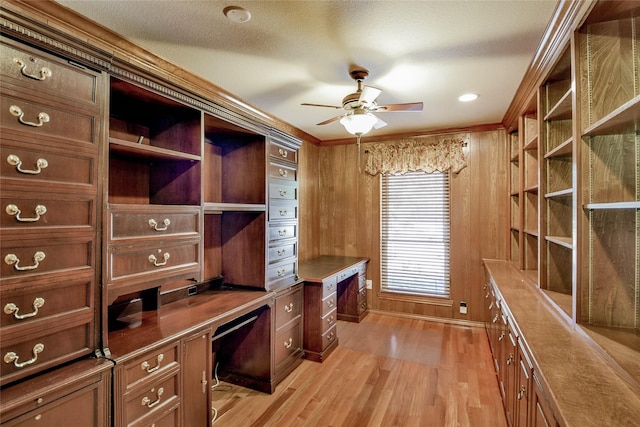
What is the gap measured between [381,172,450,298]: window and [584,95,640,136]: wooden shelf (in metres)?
2.82

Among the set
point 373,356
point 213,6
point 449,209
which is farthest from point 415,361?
point 213,6

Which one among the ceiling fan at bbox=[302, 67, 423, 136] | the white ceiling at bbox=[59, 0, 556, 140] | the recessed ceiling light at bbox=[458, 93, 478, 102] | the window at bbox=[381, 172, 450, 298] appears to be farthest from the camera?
the window at bbox=[381, 172, 450, 298]

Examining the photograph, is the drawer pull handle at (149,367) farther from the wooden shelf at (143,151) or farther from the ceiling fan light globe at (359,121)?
the ceiling fan light globe at (359,121)

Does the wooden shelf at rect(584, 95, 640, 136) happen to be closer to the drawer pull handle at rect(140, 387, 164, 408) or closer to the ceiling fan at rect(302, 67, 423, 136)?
the ceiling fan at rect(302, 67, 423, 136)

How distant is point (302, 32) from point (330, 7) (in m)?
0.30

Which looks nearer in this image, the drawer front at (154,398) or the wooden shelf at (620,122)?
the wooden shelf at (620,122)

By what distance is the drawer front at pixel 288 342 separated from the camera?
2.83 metres

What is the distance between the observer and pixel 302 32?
197 centimetres

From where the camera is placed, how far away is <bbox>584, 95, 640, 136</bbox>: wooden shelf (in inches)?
46.5

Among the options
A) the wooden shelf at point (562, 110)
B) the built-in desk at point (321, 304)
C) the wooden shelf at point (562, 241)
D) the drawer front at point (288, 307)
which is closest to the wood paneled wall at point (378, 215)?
the built-in desk at point (321, 304)

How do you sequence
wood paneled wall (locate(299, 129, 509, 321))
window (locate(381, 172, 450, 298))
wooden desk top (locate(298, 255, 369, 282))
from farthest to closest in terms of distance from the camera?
window (locate(381, 172, 450, 298)), wood paneled wall (locate(299, 129, 509, 321)), wooden desk top (locate(298, 255, 369, 282))

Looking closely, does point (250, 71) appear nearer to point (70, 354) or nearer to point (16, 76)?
point (16, 76)

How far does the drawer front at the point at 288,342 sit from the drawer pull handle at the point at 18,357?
5.78ft

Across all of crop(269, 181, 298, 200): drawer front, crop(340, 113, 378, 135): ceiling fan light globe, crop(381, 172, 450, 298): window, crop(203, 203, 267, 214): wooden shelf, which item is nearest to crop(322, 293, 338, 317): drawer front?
crop(269, 181, 298, 200): drawer front
